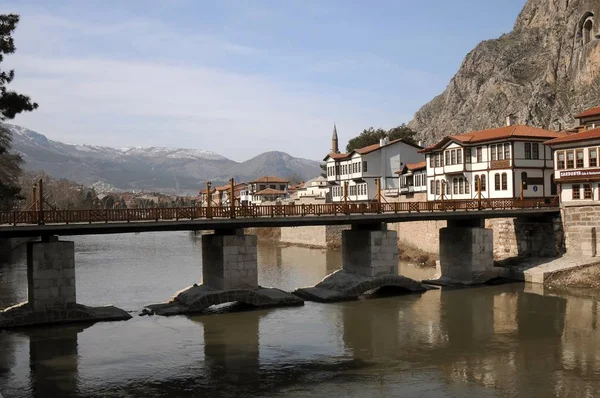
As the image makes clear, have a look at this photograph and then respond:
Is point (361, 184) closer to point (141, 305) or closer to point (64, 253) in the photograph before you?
point (141, 305)

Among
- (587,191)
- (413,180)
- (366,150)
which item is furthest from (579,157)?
(366,150)

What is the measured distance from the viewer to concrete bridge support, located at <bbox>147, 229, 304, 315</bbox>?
111ft

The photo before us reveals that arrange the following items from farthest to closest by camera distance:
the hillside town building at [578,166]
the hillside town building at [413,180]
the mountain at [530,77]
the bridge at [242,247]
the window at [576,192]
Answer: the mountain at [530,77]
the hillside town building at [413,180]
the window at [576,192]
the hillside town building at [578,166]
the bridge at [242,247]

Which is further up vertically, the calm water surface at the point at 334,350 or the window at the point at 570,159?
the window at the point at 570,159

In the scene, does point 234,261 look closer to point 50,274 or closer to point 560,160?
point 50,274

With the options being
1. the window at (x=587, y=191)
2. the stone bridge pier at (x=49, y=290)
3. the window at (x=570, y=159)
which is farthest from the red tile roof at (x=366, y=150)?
the stone bridge pier at (x=49, y=290)

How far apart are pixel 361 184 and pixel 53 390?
61.2m

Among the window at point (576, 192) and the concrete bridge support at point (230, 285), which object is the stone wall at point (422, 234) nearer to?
the window at point (576, 192)

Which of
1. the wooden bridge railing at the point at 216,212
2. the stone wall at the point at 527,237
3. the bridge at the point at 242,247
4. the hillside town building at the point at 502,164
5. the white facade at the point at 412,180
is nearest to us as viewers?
the bridge at the point at 242,247

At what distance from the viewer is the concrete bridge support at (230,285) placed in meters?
33.7

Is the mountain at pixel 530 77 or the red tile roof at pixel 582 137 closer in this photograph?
the red tile roof at pixel 582 137

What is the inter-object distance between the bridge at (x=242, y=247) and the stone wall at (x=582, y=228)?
1.49m

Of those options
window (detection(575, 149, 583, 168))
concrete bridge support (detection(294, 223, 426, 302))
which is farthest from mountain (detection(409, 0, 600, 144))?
concrete bridge support (detection(294, 223, 426, 302))

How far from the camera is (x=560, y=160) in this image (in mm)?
44438
